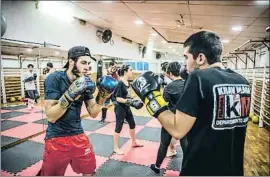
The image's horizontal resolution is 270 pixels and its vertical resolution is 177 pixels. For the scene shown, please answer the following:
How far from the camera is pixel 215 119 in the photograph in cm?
94

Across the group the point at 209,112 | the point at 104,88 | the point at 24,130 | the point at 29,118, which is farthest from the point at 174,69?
the point at 29,118

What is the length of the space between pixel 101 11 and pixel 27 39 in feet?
5.35

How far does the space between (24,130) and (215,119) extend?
416cm

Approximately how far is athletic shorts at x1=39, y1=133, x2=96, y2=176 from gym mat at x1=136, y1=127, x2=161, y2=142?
227cm

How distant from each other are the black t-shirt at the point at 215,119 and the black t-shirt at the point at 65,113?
A: 990mm

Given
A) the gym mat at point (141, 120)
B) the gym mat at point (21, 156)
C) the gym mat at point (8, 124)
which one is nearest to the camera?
the gym mat at point (21, 156)

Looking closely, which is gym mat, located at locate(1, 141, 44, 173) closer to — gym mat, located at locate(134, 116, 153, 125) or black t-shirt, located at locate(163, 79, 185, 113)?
black t-shirt, located at locate(163, 79, 185, 113)

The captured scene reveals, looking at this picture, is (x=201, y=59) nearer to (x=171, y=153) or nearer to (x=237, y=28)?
(x=171, y=153)

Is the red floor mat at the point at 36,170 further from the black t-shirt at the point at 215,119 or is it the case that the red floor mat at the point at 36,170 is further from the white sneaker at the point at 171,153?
the black t-shirt at the point at 215,119

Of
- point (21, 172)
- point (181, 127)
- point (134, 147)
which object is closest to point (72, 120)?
point (181, 127)

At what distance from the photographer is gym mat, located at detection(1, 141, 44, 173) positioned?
2.74 m

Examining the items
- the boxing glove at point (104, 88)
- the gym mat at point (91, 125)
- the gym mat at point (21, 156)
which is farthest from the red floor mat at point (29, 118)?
the boxing glove at point (104, 88)

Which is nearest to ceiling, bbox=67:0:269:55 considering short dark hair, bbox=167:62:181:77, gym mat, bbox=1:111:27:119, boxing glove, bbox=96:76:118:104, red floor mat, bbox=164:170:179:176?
short dark hair, bbox=167:62:181:77

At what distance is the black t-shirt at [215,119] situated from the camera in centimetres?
92
